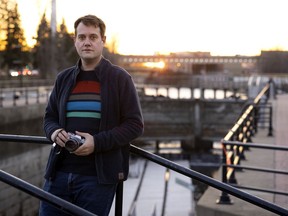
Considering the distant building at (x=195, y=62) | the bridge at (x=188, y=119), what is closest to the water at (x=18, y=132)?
the bridge at (x=188, y=119)

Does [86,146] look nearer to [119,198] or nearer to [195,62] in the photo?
[119,198]

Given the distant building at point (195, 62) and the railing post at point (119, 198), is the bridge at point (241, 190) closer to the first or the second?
the railing post at point (119, 198)

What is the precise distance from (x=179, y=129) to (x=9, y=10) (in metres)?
38.0

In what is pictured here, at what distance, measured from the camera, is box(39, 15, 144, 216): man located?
3.09 meters

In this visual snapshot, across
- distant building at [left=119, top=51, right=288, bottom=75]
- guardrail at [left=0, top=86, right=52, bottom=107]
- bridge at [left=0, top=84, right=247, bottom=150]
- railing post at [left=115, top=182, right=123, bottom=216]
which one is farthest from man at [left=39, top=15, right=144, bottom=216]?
distant building at [left=119, top=51, right=288, bottom=75]

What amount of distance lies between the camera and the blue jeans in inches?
9.1

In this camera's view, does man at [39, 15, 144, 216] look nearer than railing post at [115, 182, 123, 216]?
Yes

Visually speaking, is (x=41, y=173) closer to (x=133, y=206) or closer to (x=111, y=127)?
(x=133, y=206)

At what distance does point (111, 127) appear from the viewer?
3.14 meters

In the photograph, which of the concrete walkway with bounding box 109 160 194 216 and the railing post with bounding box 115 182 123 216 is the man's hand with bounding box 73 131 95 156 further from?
the concrete walkway with bounding box 109 160 194 216

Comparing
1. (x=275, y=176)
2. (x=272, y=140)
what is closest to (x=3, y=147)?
(x=272, y=140)

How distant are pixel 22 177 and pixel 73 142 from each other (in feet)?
55.7

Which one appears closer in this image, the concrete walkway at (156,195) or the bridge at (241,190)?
the bridge at (241,190)

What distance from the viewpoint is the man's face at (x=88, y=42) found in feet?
10.5
